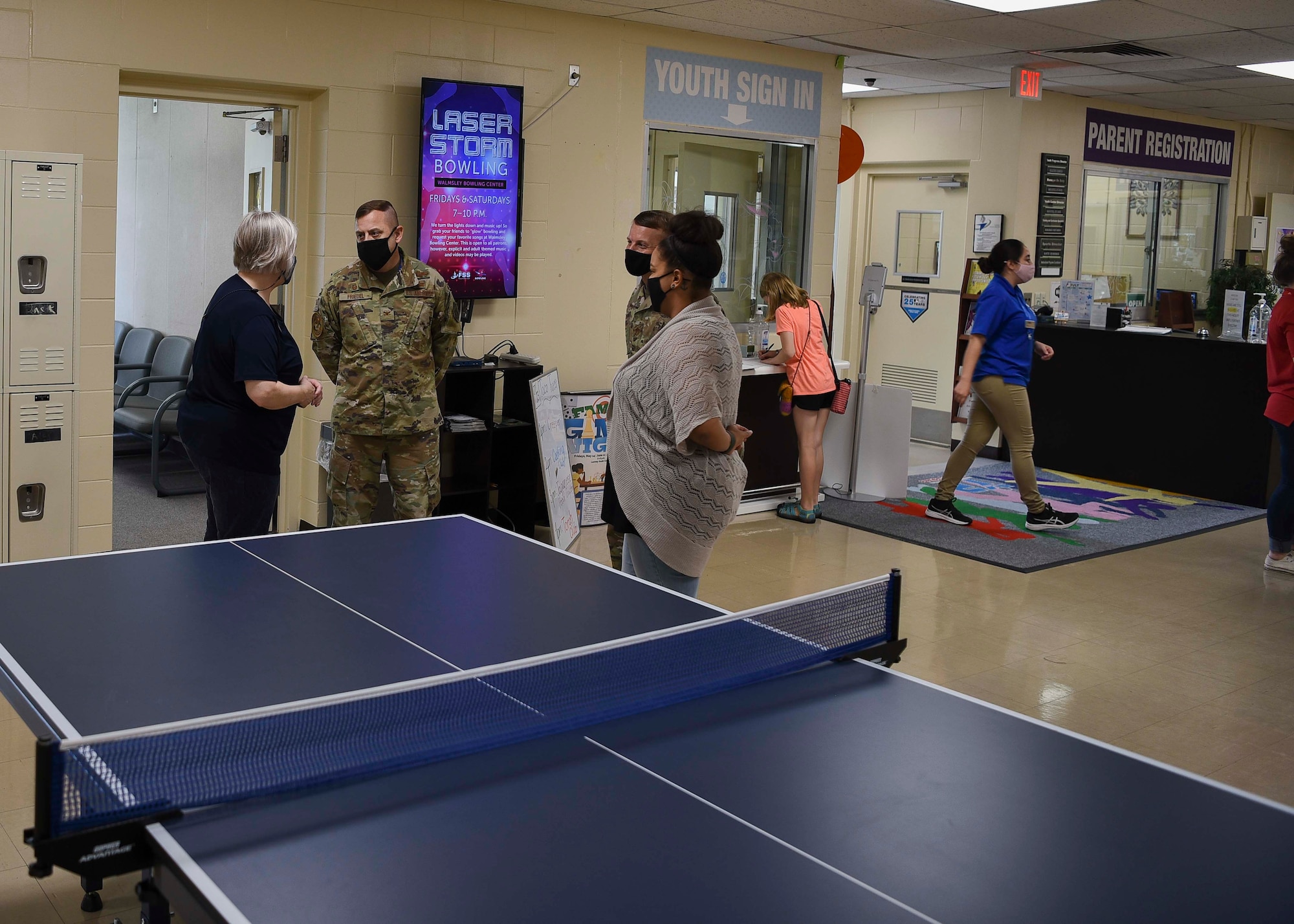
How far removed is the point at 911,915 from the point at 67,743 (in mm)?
1153

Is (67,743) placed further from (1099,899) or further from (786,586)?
(786,586)

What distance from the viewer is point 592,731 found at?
6.81 ft

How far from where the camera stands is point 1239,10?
20.9 feet

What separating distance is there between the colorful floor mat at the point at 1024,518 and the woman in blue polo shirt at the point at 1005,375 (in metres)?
0.26

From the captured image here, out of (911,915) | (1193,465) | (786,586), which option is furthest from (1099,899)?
(1193,465)

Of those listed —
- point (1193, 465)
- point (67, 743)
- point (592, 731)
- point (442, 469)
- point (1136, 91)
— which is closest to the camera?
point (67, 743)

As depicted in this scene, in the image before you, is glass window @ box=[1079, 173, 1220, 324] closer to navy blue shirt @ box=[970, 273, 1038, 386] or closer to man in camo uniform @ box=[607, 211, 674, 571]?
navy blue shirt @ box=[970, 273, 1038, 386]

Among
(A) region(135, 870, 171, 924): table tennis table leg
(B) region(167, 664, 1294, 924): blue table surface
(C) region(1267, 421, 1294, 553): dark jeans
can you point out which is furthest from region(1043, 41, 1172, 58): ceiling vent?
(A) region(135, 870, 171, 924): table tennis table leg

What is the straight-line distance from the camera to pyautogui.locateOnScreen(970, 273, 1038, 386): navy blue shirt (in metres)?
6.96

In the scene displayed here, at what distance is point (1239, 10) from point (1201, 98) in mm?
3850

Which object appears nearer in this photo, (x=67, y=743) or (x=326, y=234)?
(x=67, y=743)

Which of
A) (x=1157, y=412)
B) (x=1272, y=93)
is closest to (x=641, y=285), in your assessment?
(x=1157, y=412)

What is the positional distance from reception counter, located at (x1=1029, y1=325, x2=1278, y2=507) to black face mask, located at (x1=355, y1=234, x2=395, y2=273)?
618 centimetres

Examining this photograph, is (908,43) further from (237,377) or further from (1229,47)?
(237,377)
